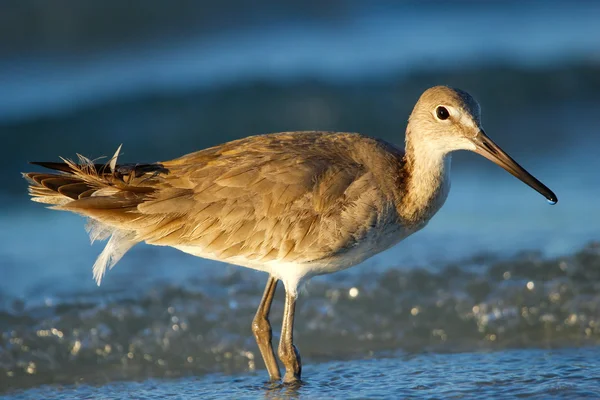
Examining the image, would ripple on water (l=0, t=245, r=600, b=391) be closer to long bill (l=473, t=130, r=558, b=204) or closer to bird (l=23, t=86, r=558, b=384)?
bird (l=23, t=86, r=558, b=384)

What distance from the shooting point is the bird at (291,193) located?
572 cm

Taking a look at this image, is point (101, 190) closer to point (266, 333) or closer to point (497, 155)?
point (266, 333)

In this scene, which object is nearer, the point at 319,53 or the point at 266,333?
the point at 266,333

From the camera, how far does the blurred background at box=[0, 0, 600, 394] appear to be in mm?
6664

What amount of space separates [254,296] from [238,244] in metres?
1.44

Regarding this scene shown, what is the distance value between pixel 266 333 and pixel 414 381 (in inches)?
40.2

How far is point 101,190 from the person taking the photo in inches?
233

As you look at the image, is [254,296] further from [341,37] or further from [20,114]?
[341,37]

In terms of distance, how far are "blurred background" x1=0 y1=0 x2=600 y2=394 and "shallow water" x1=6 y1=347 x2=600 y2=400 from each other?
0.59ft

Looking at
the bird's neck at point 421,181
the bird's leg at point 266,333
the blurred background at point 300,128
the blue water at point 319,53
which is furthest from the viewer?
the blue water at point 319,53

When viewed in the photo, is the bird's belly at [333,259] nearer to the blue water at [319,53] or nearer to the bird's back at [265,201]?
the bird's back at [265,201]

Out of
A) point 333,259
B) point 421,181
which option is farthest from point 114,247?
point 421,181

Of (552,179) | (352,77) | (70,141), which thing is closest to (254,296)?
(552,179)


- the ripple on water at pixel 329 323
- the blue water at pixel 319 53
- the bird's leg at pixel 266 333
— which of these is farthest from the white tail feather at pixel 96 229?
the blue water at pixel 319 53
